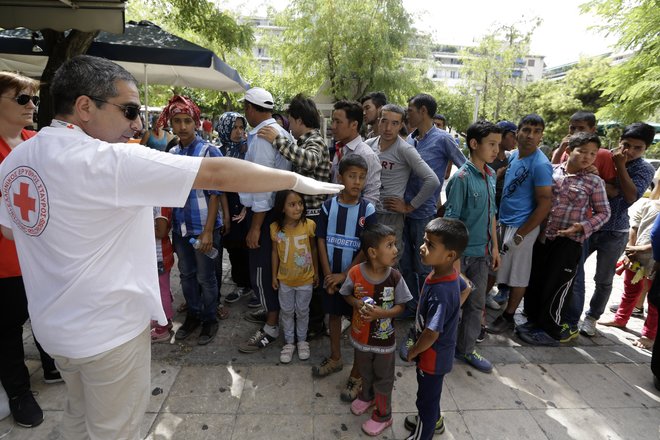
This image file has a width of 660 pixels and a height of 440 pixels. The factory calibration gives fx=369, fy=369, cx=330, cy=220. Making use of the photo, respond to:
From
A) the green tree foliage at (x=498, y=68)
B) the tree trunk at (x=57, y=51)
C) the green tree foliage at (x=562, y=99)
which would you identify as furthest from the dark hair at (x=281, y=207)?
the green tree foliage at (x=562, y=99)

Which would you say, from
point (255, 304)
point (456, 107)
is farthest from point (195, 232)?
point (456, 107)

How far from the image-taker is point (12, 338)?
7.95 ft

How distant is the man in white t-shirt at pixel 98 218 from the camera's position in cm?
125

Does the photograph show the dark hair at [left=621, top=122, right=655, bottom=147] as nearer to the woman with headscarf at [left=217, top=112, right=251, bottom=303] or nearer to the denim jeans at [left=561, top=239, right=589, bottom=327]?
the denim jeans at [left=561, top=239, right=589, bottom=327]

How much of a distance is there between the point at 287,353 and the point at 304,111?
2.04 m

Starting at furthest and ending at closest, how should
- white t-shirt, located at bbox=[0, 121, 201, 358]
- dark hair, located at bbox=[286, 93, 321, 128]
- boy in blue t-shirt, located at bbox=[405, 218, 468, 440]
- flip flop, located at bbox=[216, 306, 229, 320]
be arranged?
flip flop, located at bbox=[216, 306, 229, 320], dark hair, located at bbox=[286, 93, 321, 128], boy in blue t-shirt, located at bbox=[405, 218, 468, 440], white t-shirt, located at bbox=[0, 121, 201, 358]

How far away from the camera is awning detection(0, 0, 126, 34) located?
3.29 m

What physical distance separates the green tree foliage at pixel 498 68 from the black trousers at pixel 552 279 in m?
20.4

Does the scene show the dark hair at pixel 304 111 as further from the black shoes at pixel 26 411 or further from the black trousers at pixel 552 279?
the black shoes at pixel 26 411

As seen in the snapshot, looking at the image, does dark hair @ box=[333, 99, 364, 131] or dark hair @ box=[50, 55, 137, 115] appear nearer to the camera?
dark hair @ box=[50, 55, 137, 115]

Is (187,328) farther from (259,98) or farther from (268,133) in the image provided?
(259,98)

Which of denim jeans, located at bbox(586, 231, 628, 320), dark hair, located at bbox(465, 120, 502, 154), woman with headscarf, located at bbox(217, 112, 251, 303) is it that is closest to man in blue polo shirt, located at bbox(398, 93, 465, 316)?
dark hair, located at bbox(465, 120, 502, 154)

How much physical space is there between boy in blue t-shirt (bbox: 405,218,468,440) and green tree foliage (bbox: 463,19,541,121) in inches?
863

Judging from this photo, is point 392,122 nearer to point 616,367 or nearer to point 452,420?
point 452,420
